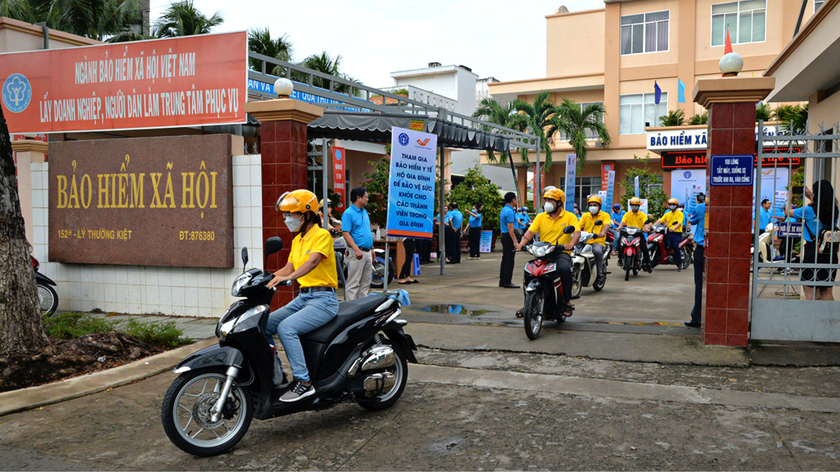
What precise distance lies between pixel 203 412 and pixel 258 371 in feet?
1.41

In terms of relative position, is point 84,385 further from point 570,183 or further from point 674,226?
point 674,226

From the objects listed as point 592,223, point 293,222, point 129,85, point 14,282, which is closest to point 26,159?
point 129,85

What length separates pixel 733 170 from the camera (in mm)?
6777

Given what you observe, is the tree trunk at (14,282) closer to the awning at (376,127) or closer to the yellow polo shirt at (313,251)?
the yellow polo shirt at (313,251)

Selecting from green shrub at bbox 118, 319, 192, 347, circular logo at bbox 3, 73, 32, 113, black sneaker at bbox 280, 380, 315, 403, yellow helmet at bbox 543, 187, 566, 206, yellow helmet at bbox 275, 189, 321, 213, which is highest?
circular logo at bbox 3, 73, 32, 113

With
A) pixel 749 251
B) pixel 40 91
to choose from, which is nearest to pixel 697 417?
pixel 749 251

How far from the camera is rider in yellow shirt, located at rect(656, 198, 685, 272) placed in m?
15.4

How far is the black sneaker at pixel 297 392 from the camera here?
4535 millimetres

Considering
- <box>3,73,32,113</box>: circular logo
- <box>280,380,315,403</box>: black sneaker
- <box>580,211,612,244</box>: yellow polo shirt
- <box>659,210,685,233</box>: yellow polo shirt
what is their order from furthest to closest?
1. <box>659,210,685,233</box>: yellow polo shirt
2. <box>580,211,612,244</box>: yellow polo shirt
3. <box>3,73,32,113</box>: circular logo
4. <box>280,380,315,403</box>: black sneaker

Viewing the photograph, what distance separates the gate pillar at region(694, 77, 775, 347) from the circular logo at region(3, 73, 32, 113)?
31.7 feet

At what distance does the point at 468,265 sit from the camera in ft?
58.4

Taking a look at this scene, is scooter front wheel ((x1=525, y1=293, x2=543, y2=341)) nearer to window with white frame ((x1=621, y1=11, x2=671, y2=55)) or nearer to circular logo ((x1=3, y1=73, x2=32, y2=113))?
circular logo ((x1=3, y1=73, x2=32, y2=113))

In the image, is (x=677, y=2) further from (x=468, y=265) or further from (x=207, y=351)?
(x=207, y=351)

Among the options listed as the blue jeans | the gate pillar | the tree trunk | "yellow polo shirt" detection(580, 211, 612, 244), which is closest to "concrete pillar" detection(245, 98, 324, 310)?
the tree trunk
